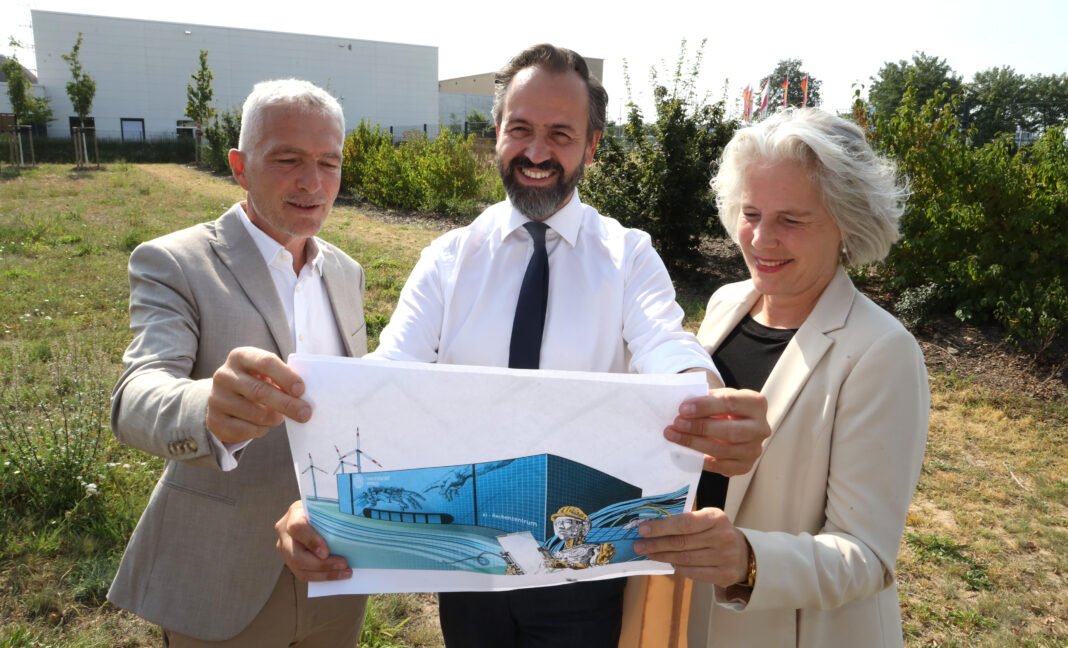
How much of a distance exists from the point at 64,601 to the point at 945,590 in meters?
4.89

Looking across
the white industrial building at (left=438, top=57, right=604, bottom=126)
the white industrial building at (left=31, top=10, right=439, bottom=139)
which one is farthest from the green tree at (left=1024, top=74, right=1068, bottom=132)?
the white industrial building at (left=31, top=10, right=439, bottom=139)

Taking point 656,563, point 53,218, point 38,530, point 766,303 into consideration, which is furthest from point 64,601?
point 53,218

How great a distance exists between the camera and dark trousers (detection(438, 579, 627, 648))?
1.89m

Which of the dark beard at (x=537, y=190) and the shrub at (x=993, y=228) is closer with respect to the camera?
the dark beard at (x=537, y=190)

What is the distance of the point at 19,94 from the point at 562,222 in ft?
133

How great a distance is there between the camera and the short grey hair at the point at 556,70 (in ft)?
6.71

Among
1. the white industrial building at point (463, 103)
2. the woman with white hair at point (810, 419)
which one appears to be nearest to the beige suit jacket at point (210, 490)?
the woman with white hair at point (810, 419)

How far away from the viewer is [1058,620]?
3664mm

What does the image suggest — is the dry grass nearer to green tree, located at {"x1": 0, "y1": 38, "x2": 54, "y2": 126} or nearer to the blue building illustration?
the blue building illustration

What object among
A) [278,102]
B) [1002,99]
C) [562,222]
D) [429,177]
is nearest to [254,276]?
[278,102]

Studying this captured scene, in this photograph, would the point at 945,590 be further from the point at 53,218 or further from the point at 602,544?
the point at 53,218

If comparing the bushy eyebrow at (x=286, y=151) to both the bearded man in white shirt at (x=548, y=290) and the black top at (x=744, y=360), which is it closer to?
the bearded man in white shirt at (x=548, y=290)

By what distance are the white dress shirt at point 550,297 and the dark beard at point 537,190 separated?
4cm

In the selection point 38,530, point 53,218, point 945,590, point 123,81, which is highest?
point 123,81
